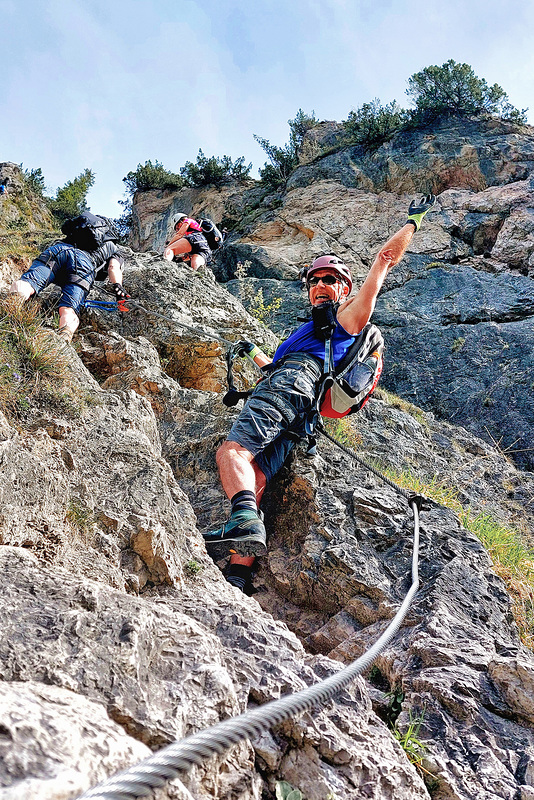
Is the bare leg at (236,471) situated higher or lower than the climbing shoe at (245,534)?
higher

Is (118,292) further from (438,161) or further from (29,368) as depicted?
(438,161)

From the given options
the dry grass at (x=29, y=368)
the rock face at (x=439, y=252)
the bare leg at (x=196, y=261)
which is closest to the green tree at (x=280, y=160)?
the rock face at (x=439, y=252)

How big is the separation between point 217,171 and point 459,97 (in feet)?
27.9

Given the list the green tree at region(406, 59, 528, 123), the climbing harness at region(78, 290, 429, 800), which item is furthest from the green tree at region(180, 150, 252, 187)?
the climbing harness at region(78, 290, 429, 800)

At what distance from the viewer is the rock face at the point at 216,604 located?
1.49 m

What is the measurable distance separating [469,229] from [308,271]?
9.84 meters

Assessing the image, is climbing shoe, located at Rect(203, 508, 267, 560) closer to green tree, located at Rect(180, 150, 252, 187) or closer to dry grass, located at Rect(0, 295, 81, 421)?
dry grass, located at Rect(0, 295, 81, 421)

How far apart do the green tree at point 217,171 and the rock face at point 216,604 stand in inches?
589

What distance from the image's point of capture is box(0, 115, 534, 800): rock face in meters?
1.49

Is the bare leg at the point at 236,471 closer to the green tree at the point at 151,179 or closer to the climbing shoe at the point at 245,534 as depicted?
the climbing shoe at the point at 245,534

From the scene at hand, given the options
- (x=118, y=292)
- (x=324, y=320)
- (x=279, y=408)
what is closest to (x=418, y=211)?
(x=324, y=320)

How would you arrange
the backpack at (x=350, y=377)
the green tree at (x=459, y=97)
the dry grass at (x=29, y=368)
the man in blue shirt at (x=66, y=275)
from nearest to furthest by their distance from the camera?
the dry grass at (x=29, y=368) < the backpack at (x=350, y=377) < the man in blue shirt at (x=66, y=275) < the green tree at (x=459, y=97)

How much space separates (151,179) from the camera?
2094cm

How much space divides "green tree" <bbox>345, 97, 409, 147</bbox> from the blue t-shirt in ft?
48.8
